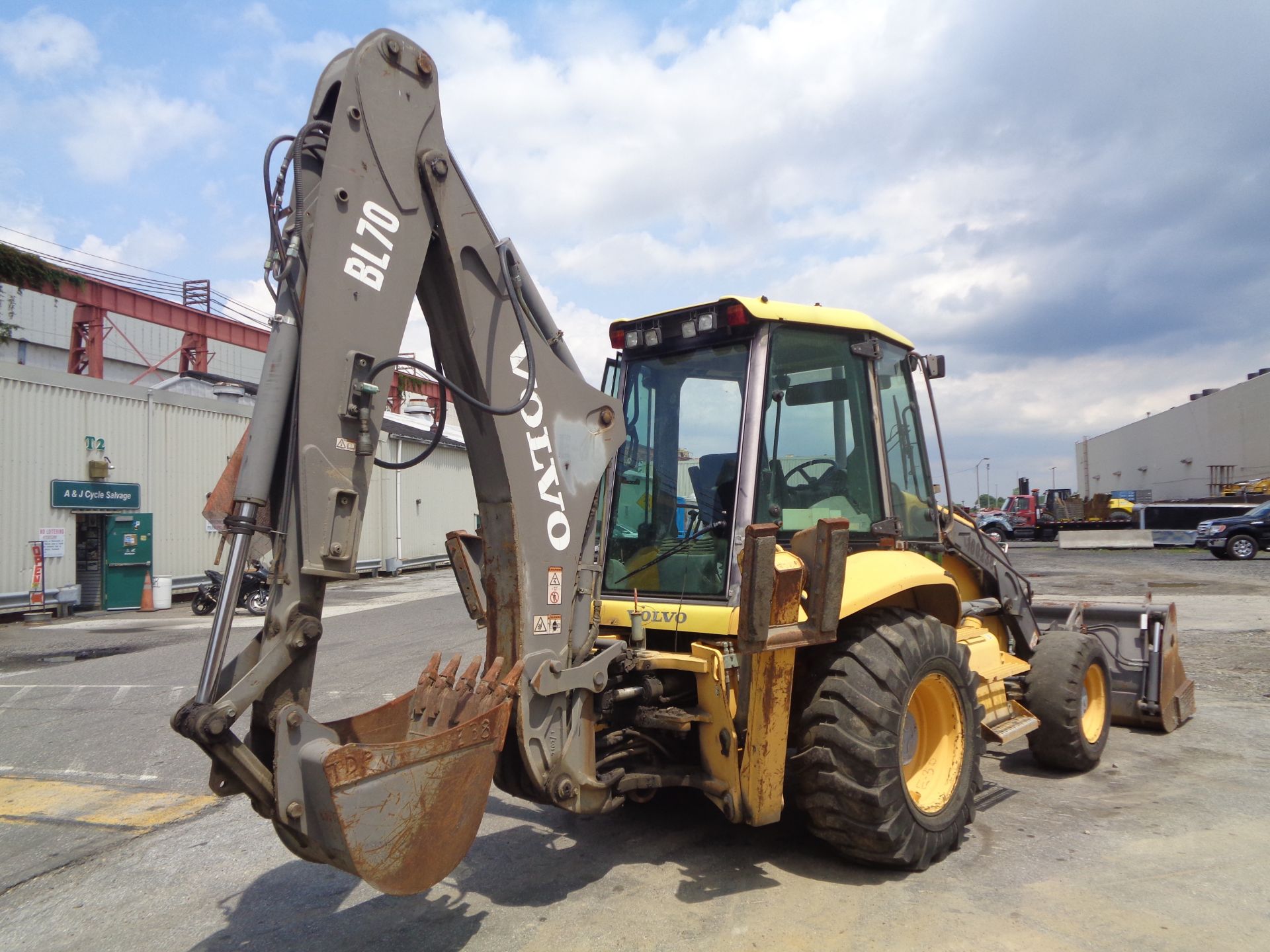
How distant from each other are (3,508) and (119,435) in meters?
2.59

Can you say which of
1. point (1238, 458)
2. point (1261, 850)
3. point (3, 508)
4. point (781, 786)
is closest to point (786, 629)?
point (781, 786)

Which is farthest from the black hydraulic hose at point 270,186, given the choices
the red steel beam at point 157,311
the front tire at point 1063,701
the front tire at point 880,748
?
the red steel beam at point 157,311

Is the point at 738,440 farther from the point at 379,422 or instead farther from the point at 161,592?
the point at 161,592

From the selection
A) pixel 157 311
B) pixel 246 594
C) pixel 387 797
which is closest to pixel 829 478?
pixel 387 797

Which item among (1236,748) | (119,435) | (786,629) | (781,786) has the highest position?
(119,435)

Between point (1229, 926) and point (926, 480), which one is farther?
point (926, 480)

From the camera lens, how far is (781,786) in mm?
3857

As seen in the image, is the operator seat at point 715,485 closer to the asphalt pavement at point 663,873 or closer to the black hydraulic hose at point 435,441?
the black hydraulic hose at point 435,441

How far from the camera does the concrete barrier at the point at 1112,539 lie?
29.5 metres

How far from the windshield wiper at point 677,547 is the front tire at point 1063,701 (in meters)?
2.86

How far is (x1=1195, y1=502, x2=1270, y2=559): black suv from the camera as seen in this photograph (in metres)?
24.3

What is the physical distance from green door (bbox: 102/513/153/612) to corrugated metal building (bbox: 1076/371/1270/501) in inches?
1812

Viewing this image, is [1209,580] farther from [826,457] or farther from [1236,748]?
[826,457]

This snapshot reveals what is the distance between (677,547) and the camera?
438 centimetres
